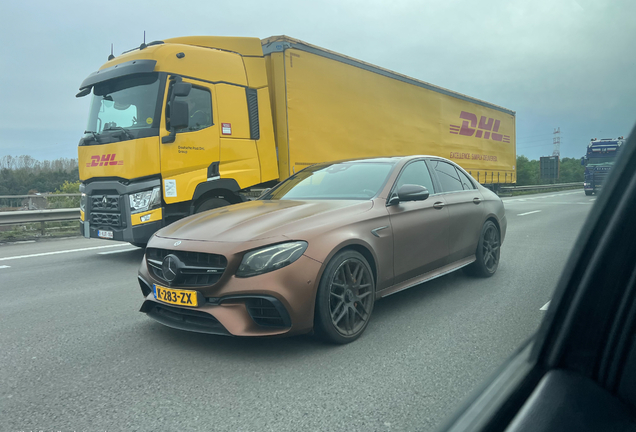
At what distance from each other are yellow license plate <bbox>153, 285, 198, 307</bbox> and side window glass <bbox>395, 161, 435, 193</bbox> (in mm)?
2113

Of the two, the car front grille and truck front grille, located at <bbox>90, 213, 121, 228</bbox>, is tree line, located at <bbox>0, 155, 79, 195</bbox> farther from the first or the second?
the car front grille

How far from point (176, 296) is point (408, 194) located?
2.08m

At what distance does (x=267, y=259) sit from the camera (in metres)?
3.24

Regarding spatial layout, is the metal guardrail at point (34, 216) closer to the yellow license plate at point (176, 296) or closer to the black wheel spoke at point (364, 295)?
the yellow license plate at point (176, 296)

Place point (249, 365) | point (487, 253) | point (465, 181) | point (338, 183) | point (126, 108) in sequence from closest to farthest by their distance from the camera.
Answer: point (249, 365) < point (338, 183) < point (487, 253) < point (465, 181) < point (126, 108)

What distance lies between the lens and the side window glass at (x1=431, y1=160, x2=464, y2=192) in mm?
5234

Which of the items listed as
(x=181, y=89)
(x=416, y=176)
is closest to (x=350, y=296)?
(x=416, y=176)

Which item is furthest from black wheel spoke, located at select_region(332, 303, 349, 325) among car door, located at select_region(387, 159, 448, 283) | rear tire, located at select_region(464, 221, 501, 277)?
rear tire, located at select_region(464, 221, 501, 277)

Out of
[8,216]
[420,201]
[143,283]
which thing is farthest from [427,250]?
[8,216]

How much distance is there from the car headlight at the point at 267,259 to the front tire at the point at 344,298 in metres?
0.30

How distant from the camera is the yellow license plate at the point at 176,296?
3.31 metres

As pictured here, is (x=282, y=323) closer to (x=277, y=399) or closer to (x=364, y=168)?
(x=277, y=399)

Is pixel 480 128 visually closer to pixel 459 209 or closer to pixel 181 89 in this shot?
pixel 181 89

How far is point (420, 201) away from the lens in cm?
461
